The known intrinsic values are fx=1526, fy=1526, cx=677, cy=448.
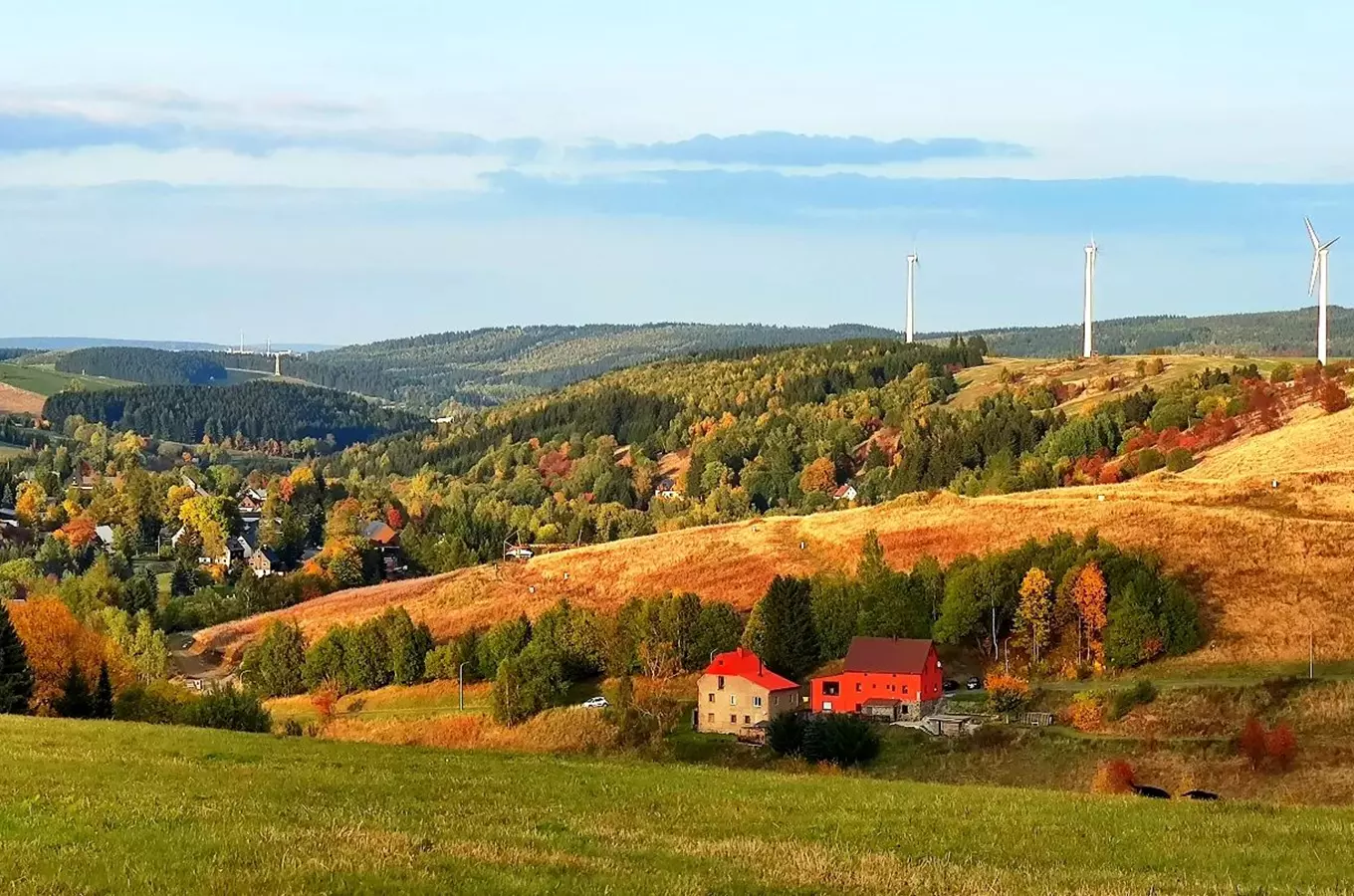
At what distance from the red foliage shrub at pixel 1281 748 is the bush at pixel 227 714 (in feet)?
135

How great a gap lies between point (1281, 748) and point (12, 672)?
53648 millimetres

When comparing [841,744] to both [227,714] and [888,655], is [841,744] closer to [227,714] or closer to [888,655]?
[888,655]

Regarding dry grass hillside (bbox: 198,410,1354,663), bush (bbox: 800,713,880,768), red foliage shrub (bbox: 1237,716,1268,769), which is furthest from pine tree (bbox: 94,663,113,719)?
red foliage shrub (bbox: 1237,716,1268,769)

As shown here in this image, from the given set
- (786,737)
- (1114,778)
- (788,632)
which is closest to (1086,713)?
(786,737)

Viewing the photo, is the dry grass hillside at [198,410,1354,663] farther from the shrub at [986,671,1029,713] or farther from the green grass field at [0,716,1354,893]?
the green grass field at [0,716,1354,893]

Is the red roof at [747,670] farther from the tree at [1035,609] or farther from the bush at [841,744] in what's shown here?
the tree at [1035,609]

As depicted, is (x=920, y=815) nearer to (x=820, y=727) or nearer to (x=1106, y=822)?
(x=1106, y=822)

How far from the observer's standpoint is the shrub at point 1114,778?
175 feet

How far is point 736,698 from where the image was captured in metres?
82.2

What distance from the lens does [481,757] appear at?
132 ft

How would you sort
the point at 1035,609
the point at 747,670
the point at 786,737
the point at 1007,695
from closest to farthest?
the point at 786,737 < the point at 1007,695 < the point at 747,670 < the point at 1035,609

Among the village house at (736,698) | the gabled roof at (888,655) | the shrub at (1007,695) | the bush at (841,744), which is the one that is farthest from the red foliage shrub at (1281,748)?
the village house at (736,698)

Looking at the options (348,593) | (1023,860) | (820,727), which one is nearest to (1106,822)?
(1023,860)

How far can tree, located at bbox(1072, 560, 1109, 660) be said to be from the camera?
90.8 m
